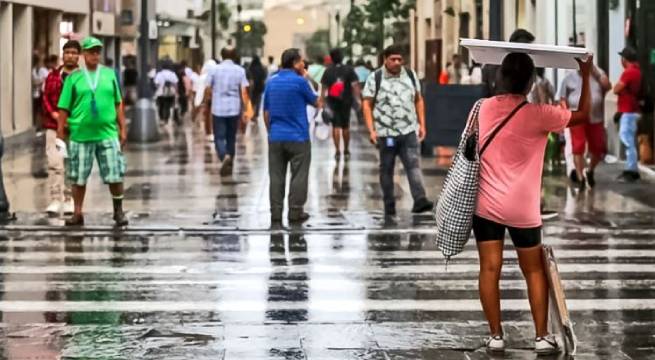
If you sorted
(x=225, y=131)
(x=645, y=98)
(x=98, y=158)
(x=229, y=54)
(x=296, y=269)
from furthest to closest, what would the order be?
(x=229, y=54) < (x=225, y=131) < (x=645, y=98) < (x=98, y=158) < (x=296, y=269)

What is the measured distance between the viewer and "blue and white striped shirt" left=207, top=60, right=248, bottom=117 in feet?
68.4

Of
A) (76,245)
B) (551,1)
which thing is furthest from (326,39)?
(76,245)

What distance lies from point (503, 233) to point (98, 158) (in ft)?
23.7

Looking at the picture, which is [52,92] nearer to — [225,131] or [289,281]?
[225,131]

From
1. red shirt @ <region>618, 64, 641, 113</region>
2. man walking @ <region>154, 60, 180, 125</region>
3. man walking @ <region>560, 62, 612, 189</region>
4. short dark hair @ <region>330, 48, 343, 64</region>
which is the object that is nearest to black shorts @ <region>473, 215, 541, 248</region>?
man walking @ <region>560, 62, 612, 189</region>

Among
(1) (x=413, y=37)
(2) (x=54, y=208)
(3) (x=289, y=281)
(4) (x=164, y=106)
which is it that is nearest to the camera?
(3) (x=289, y=281)

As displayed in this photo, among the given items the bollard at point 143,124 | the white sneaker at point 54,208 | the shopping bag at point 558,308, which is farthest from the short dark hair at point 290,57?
the bollard at point 143,124

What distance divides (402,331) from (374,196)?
9015mm

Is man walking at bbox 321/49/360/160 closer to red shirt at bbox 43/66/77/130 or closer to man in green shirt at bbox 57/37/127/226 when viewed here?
red shirt at bbox 43/66/77/130

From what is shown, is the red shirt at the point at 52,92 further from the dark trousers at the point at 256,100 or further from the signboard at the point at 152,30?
the dark trousers at the point at 256,100

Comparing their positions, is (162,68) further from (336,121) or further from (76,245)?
(76,245)

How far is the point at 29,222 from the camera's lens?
15.0m

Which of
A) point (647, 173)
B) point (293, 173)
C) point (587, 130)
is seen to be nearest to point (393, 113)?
point (293, 173)

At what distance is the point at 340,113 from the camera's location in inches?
964
